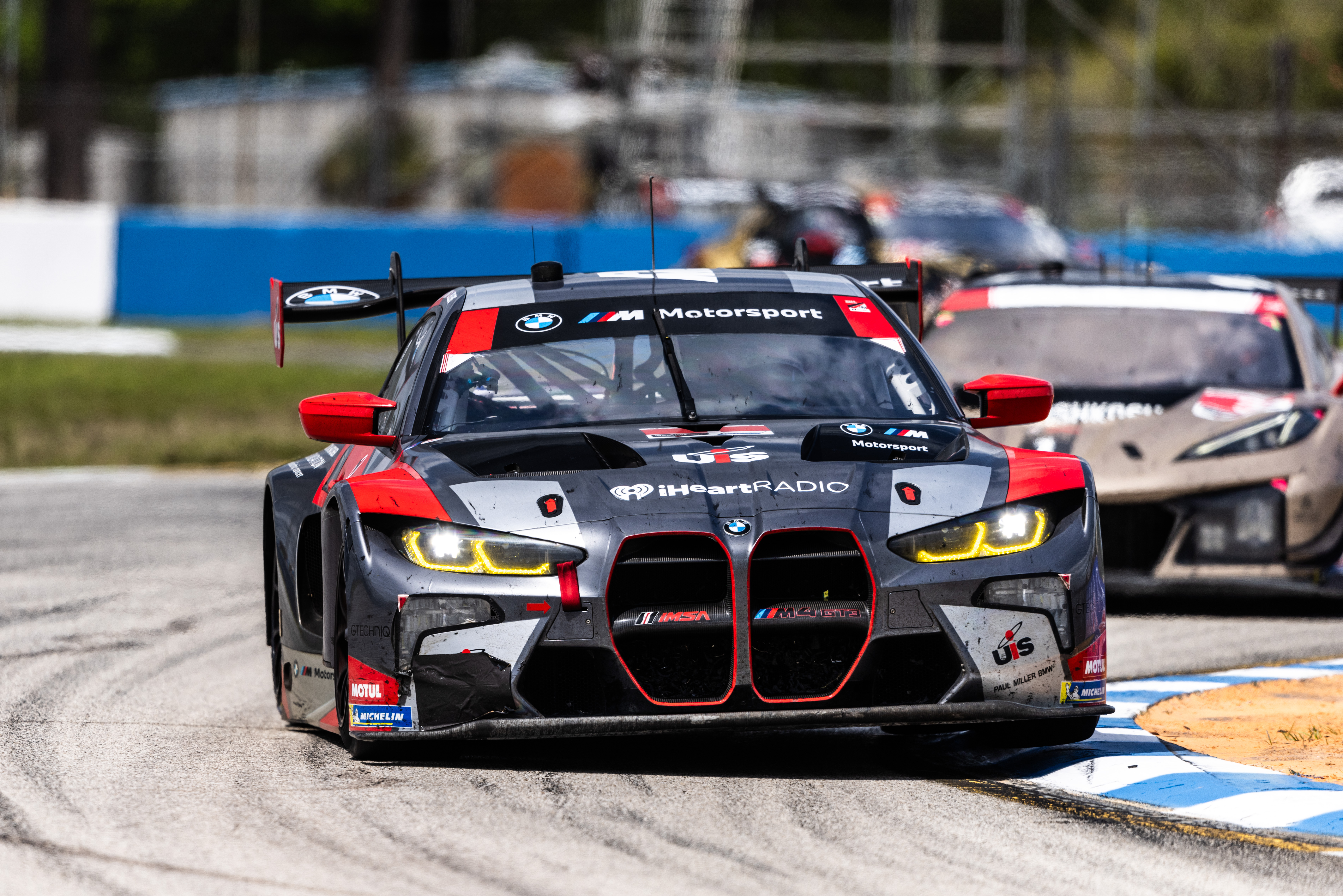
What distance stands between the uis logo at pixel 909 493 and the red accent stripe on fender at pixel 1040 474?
242 mm

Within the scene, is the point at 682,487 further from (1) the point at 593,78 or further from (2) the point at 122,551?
(1) the point at 593,78

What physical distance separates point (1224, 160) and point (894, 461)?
2229cm

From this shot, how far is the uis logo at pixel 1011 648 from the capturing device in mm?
5840

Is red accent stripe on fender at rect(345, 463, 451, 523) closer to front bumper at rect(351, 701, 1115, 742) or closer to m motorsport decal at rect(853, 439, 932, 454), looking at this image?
front bumper at rect(351, 701, 1115, 742)

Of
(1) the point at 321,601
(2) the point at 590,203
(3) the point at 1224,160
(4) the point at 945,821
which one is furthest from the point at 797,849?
(2) the point at 590,203

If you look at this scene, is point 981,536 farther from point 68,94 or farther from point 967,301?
point 68,94

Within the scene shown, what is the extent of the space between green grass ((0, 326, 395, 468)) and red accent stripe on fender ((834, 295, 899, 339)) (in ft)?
33.9

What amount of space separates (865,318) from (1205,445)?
9.44ft

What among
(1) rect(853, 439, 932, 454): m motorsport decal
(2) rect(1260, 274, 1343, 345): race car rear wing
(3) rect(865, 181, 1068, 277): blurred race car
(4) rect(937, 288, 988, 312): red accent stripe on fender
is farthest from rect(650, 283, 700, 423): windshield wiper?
(3) rect(865, 181, 1068, 277): blurred race car

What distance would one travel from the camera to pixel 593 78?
31219 millimetres

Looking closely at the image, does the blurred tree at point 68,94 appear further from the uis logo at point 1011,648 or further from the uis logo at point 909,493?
the uis logo at point 1011,648

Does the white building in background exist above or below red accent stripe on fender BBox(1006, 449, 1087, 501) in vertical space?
above

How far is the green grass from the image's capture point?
17.8m

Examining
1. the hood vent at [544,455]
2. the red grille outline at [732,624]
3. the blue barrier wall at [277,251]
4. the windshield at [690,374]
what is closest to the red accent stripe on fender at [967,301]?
the windshield at [690,374]
